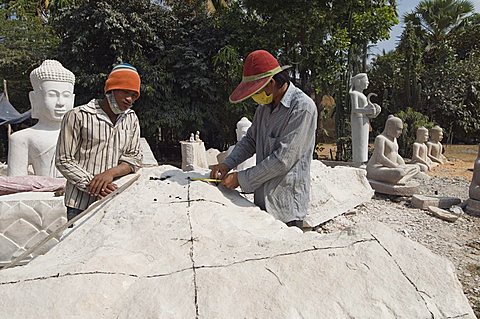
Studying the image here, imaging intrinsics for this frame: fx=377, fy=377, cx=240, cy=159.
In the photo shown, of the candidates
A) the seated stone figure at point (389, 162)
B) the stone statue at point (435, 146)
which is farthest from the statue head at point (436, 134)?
the seated stone figure at point (389, 162)

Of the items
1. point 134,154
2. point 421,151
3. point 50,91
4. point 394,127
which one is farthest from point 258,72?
point 421,151

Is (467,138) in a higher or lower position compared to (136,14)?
lower

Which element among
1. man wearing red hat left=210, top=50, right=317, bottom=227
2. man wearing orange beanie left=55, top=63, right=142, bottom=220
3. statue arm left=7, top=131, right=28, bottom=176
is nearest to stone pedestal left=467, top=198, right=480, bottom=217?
man wearing red hat left=210, top=50, right=317, bottom=227

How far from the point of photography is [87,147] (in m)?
1.88

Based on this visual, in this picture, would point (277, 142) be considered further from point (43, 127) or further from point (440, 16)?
point (440, 16)

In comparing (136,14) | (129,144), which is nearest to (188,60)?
(136,14)

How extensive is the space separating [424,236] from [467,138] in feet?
45.2

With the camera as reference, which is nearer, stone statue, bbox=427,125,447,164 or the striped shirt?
the striped shirt

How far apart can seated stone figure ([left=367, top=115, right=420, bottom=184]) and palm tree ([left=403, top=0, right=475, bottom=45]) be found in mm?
11674

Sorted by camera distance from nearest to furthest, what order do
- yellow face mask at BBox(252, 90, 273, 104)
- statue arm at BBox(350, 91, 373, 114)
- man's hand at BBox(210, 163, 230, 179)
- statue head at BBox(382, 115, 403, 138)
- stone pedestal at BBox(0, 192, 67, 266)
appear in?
yellow face mask at BBox(252, 90, 273, 104) → man's hand at BBox(210, 163, 230, 179) → stone pedestal at BBox(0, 192, 67, 266) → statue head at BBox(382, 115, 403, 138) → statue arm at BBox(350, 91, 373, 114)

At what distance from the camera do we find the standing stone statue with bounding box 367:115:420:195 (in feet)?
20.9

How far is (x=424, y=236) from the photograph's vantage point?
182 inches

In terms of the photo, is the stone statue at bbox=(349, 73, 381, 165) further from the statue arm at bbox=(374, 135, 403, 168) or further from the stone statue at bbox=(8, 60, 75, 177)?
the stone statue at bbox=(8, 60, 75, 177)

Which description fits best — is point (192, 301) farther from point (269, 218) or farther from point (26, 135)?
point (26, 135)
